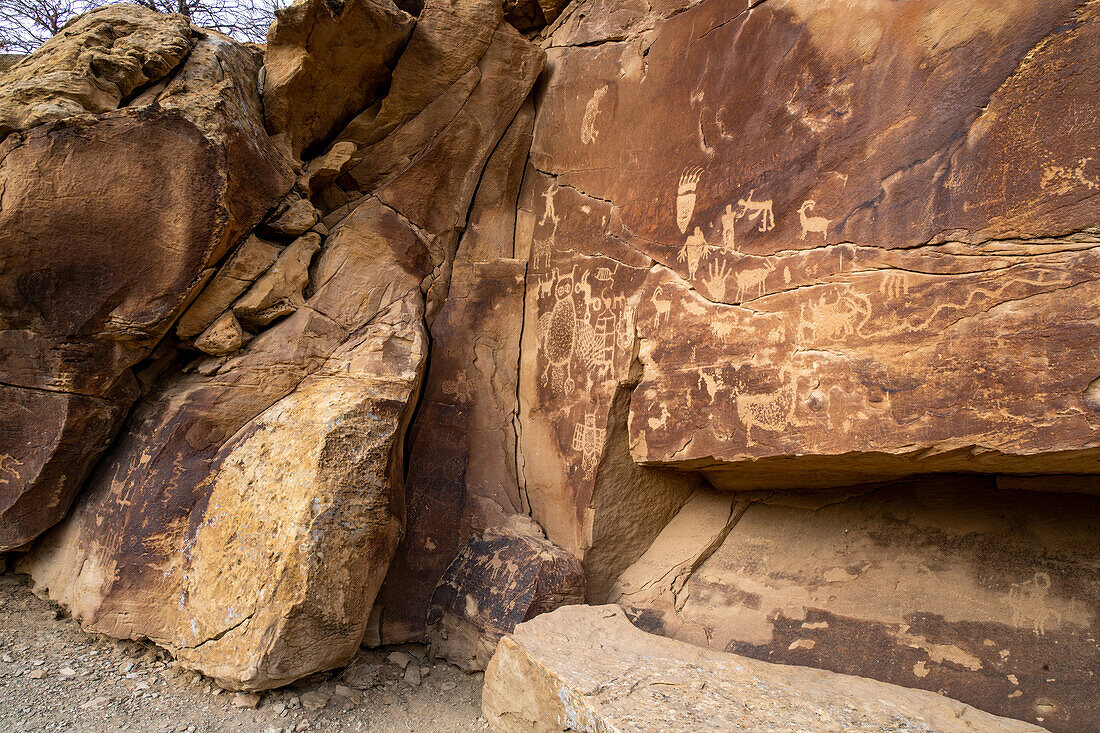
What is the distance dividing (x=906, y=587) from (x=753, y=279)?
4.64 feet

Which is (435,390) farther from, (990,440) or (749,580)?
(990,440)

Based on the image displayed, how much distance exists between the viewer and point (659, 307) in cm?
291

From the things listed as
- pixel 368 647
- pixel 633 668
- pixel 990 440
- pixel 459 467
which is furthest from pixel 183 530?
pixel 990 440

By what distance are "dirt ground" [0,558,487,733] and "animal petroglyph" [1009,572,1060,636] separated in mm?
2141

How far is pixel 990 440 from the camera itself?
197 centimetres

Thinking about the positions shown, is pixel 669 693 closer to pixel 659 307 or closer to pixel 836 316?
pixel 836 316

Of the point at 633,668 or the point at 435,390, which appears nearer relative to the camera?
the point at 633,668

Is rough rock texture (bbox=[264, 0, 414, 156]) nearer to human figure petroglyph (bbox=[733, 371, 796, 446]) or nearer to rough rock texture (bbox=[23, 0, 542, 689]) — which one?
rough rock texture (bbox=[23, 0, 542, 689])

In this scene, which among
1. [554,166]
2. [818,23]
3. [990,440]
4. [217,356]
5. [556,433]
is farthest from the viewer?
[554,166]

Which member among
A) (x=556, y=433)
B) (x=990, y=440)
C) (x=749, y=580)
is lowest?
(x=749, y=580)

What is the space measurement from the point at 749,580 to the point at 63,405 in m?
3.24

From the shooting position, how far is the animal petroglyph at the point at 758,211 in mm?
2592

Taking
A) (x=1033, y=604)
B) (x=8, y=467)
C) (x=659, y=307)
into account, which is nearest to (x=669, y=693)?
(x=1033, y=604)

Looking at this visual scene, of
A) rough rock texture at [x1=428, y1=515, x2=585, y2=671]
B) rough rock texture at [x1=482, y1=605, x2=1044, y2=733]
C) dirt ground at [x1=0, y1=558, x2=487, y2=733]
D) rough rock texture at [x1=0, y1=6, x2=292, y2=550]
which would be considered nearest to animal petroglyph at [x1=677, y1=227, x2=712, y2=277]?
rough rock texture at [x1=428, y1=515, x2=585, y2=671]
